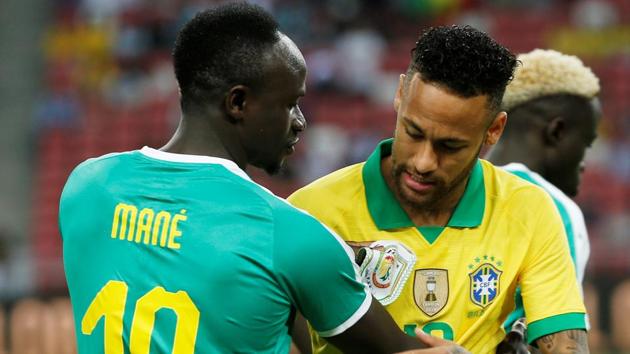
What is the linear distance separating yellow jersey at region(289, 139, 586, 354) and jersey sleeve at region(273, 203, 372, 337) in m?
0.44

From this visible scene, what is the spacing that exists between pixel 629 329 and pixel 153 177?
8756 millimetres

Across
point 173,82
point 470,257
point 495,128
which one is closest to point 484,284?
point 470,257

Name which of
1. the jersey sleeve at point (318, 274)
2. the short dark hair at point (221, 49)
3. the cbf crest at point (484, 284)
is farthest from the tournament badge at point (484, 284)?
the short dark hair at point (221, 49)

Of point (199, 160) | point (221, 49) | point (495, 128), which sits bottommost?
point (199, 160)

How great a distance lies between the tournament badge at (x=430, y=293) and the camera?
3.86 metres

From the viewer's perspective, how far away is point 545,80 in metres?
5.00

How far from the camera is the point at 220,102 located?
11.6ft

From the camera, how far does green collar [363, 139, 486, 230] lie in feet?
13.0

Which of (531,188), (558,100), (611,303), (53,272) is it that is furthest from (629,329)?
(531,188)

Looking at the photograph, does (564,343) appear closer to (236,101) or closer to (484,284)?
(484,284)

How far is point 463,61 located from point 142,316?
50.7 inches

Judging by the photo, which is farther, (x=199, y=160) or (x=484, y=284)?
(x=484, y=284)

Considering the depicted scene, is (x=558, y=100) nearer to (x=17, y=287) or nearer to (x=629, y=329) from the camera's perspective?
(x=629, y=329)

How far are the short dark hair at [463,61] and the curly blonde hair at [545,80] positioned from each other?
3.96 feet
